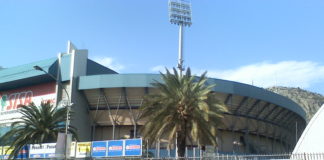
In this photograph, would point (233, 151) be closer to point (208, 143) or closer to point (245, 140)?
point (245, 140)

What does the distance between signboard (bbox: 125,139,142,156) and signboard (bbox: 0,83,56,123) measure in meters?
25.2

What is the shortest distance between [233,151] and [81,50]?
94.3ft

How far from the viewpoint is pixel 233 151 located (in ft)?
205

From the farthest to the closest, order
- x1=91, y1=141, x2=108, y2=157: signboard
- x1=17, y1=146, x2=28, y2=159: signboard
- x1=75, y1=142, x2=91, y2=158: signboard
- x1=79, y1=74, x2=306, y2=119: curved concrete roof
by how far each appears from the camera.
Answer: x1=79, y1=74, x2=306, y2=119: curved concrete roof < x1=17, y1=146, x2=28, y2=159: signboard < x1=75, y1=142, x2=91, y2=158: signboard < x1=91, y1=141, x2=108, y2=157: signboard

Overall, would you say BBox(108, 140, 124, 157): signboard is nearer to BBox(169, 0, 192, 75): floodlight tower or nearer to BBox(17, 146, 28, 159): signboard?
BBox(17, 146, 28, 159): signboard

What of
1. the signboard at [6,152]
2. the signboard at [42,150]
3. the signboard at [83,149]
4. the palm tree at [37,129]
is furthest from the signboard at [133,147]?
the signboard at [6,152]

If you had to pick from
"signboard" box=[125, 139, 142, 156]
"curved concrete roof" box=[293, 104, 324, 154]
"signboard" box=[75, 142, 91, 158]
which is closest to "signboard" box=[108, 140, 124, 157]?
"signboard" box=[125, 139, 142, 156]

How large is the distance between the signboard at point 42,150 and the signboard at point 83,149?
7.63 ft

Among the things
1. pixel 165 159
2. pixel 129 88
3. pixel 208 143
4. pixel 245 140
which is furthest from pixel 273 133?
pixel 165 159

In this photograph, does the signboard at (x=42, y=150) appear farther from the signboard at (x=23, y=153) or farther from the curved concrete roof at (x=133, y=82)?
the curved concrete roof at (x=133, y=82)

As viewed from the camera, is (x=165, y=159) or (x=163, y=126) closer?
(x=165, y=159)

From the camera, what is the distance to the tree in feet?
98.5

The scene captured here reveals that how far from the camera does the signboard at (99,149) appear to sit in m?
34.7

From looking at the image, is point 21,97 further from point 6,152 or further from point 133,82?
point 133,82
